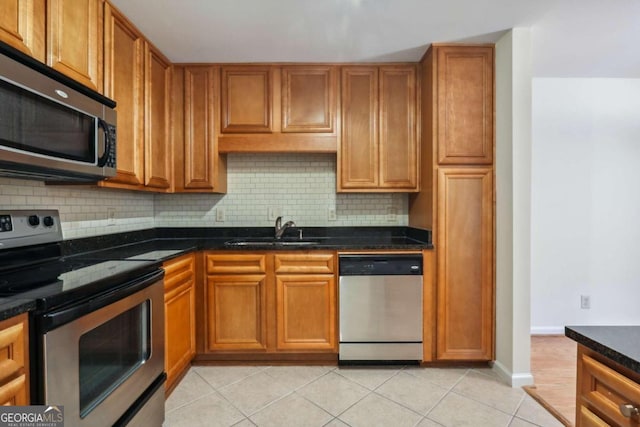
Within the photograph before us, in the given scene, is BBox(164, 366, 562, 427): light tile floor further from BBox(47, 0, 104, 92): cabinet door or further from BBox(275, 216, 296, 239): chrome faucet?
BBox(47, 0, 104, 92): cabinet door

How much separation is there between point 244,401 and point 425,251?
1574 mm

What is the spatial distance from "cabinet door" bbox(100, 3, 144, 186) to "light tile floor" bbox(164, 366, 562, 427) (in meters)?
1.44

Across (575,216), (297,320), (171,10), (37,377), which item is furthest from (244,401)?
(575,216)

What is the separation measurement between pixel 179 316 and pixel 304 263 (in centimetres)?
92

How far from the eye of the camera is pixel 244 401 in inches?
76.7

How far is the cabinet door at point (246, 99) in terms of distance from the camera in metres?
2.59

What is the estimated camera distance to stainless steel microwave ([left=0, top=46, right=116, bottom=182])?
111 cm

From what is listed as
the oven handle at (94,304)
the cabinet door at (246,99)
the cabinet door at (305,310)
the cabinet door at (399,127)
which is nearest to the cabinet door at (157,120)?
the cabinet door at (246,99)

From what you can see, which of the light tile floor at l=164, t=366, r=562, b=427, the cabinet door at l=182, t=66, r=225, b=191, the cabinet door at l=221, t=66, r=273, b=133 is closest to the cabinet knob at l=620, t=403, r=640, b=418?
the light tile floor at l=164, t=366, r=562, b=427

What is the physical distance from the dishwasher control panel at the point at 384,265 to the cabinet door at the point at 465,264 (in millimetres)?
184

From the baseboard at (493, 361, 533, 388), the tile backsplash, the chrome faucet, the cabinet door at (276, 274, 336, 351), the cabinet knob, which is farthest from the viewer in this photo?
the tile backsplash

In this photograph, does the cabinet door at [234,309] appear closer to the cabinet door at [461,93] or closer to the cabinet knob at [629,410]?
the cabinet door at [461,93]

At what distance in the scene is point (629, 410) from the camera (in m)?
0.65

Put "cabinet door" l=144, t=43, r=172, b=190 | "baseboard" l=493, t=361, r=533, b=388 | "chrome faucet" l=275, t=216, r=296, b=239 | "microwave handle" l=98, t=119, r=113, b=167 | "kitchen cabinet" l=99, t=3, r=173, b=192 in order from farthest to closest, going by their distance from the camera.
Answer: "chrome faucet" l=275, t=216, r=296, b=239 < "cabinet door" l=144, t=43, r=172, b=190 < "baseboard" l=493, t=361, r=533, b=388 < "kitchen cabinet" l=99, t=3, r=173, b=192 < "microwave handle" l=98, t=119, r=113, b=167
